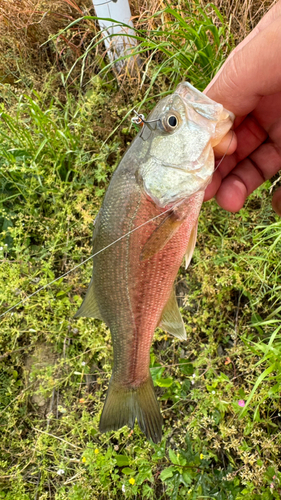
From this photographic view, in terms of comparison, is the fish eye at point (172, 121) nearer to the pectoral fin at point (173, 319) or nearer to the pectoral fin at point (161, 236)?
the pectoral fin at point (161, 236)

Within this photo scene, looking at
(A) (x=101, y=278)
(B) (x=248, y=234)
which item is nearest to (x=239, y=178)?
(B) (x=248, y=234)

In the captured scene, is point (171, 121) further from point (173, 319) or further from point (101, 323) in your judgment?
→ point (101, 323)

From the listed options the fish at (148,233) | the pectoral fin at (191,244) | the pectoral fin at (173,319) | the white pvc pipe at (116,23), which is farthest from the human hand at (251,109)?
the white pvc pipe at (116,23)

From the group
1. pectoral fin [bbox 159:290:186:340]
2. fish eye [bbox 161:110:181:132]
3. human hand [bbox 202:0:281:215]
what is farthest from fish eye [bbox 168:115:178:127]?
pectoral fin [bbox 159:290:186:340]

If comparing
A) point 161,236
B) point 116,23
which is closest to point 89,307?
point 161,236

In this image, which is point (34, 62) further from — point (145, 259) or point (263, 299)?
point (263, 299)
